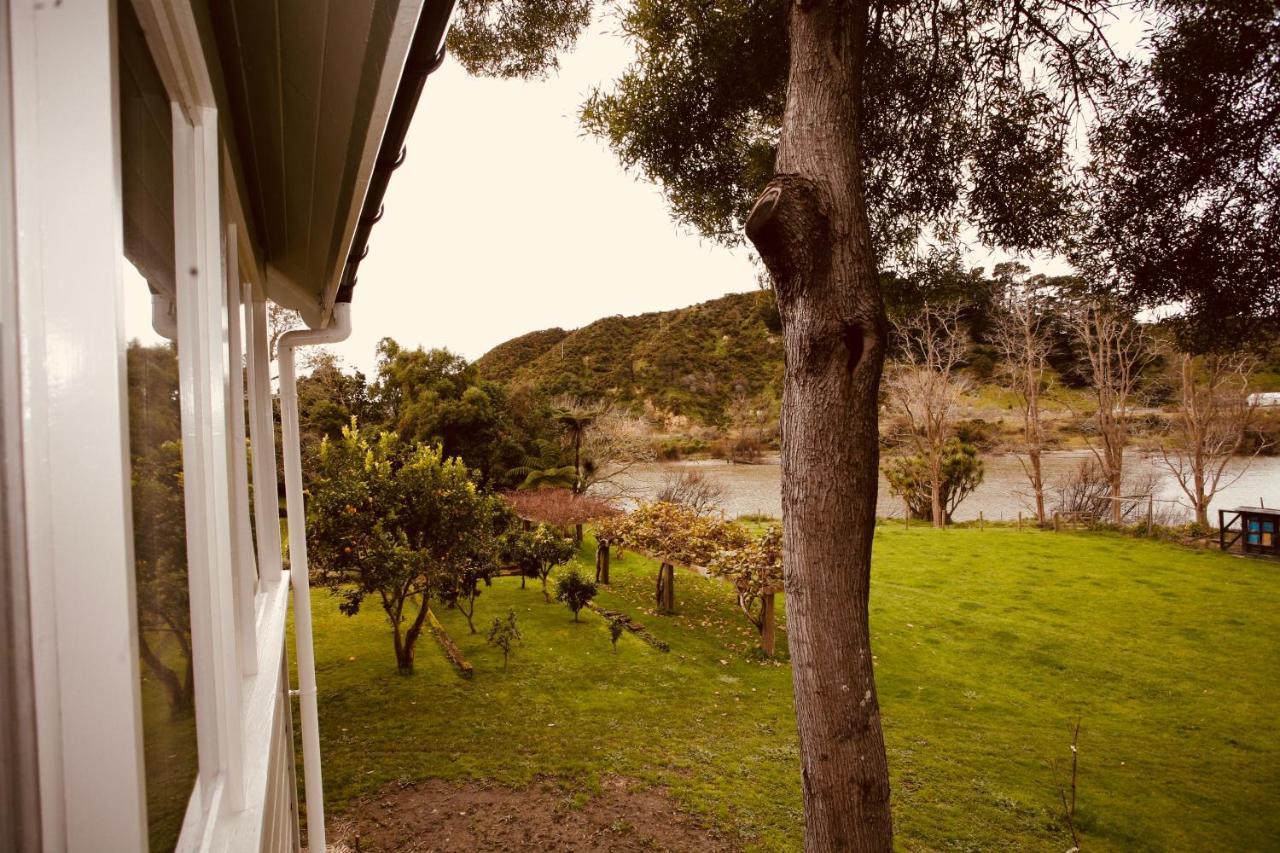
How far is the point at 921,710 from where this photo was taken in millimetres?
6656

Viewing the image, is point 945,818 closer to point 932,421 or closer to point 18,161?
point 18,161

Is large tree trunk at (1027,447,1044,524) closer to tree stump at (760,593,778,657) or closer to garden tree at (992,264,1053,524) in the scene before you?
garden tree at (992,264,1053,524)

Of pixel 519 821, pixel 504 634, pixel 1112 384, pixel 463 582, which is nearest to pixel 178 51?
pixel 519 821

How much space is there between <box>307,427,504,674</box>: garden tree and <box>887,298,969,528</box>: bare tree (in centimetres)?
1391

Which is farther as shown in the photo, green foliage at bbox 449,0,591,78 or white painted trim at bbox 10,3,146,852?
green foliage at bbox 449,0,591,78

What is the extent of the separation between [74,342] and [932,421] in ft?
63.0

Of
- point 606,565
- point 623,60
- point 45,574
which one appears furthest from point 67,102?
point 606,565

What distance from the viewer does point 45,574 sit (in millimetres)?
507

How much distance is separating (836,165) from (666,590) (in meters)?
7.60

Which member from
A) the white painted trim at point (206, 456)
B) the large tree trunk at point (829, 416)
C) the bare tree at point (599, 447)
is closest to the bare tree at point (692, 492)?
the bare tree at point (599, 447)

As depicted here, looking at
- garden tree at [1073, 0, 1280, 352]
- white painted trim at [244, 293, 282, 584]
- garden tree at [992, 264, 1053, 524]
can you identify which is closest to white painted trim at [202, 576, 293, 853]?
white painted trim at [244, 293, 282, 584]

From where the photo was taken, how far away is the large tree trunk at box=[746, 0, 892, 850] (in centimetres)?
293

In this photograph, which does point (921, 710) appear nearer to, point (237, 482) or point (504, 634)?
point (504, 634)

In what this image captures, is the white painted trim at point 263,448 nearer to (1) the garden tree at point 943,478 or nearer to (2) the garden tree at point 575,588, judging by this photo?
(2) the garden tree at point 575,588
